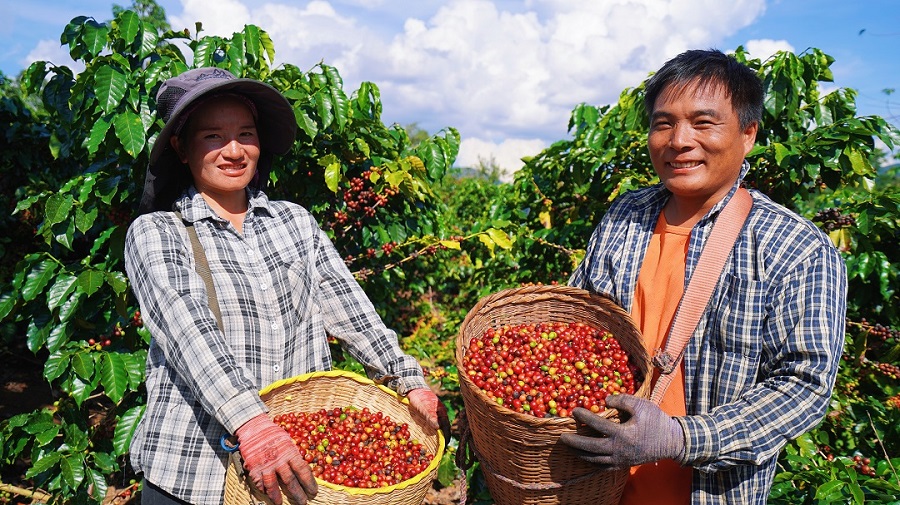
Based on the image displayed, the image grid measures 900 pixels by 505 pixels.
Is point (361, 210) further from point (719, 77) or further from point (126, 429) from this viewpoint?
point (719, 77)

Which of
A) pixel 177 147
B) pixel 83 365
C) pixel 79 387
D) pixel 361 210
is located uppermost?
pixel 177 147

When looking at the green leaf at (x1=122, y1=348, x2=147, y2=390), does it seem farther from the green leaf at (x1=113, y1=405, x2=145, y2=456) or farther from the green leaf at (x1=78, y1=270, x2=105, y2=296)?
the green leaf at (x1=78, y1=270, x2=105, y2=296)

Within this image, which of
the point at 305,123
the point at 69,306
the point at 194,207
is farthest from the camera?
the point at 305,123

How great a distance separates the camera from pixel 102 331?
284 centimetres

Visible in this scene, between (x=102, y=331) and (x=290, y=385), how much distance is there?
1.52m

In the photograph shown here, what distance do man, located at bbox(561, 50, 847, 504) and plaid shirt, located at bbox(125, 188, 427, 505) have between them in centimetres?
77

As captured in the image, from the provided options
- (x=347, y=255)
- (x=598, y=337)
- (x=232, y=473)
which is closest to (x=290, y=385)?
(x=232, y=473)

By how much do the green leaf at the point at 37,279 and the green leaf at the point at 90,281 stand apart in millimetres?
235

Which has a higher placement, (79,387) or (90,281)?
(90,281)

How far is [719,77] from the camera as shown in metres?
1.65

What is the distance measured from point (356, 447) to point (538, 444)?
59 cm

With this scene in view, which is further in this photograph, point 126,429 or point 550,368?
point 126,429

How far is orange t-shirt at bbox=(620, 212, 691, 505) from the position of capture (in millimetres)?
1707

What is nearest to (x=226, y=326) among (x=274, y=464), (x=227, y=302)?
(x=227, y=302)
